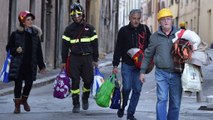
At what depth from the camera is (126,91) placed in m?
9.98

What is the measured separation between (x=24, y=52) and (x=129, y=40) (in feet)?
6.71

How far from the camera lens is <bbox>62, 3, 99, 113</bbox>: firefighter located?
10883mm

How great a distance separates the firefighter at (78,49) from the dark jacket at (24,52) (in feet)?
1.68

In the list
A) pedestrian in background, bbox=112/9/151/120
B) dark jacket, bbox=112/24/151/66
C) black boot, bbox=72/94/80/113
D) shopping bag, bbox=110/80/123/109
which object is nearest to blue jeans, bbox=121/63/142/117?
pedestrian in background, bbox=112/9/151/120

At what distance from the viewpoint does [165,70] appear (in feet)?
27.0

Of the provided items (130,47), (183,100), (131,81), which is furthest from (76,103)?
(183,100)

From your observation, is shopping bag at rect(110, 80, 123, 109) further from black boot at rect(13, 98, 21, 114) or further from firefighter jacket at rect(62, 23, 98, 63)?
black boot at rect(13, 98, 21, 114)

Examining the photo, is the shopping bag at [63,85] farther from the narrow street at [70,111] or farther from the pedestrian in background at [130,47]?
the pedestrian in background at [130,47]

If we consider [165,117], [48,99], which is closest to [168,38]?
[165,117]

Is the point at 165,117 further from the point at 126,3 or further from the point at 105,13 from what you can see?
the point at 126,3

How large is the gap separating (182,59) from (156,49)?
399 mm

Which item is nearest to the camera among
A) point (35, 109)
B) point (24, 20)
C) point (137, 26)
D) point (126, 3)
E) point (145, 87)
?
point (137, 26)

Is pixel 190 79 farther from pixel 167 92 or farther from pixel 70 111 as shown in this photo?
pixel 70 111

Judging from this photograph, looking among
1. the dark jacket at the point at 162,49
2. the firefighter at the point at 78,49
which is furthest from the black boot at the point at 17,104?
the dark jacket at the point at 162,49
